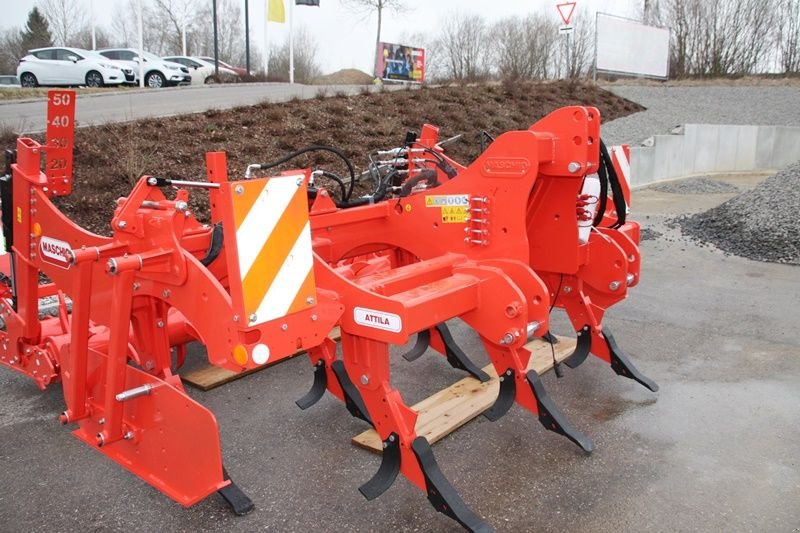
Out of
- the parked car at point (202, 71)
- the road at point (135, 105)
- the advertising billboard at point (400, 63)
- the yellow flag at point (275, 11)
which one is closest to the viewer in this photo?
the road at point (135, 105)

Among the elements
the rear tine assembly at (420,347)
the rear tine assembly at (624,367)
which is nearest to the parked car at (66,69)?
the rear tine assembly at (420,347)

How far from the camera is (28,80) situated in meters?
23.0

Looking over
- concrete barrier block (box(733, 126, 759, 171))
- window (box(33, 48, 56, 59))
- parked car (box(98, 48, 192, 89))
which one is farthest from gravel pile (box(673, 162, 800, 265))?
window (box(33, 48, 56, 59))

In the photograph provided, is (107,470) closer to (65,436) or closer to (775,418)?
(65,436)

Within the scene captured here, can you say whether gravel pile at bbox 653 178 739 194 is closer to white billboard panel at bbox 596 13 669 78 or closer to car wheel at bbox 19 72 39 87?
white billboard panel at bbox 596 13 669 78

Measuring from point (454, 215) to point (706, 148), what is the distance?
49.2 ft

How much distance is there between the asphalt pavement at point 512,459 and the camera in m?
2.94

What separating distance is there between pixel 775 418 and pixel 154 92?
1824 centimetres

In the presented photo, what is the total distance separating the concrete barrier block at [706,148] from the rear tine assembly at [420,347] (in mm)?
13807

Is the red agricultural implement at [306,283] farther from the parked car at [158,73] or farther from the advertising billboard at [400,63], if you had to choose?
the advertising billboard at [400,63]

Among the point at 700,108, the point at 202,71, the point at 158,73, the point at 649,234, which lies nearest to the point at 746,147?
the point at 700,108

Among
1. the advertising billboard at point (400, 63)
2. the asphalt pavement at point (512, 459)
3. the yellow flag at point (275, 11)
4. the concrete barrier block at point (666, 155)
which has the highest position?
the yellow flag at point (275, 11)

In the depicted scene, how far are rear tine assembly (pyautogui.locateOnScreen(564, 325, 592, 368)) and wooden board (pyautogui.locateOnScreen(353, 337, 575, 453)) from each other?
199mm

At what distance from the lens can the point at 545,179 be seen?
3666 millimetres
